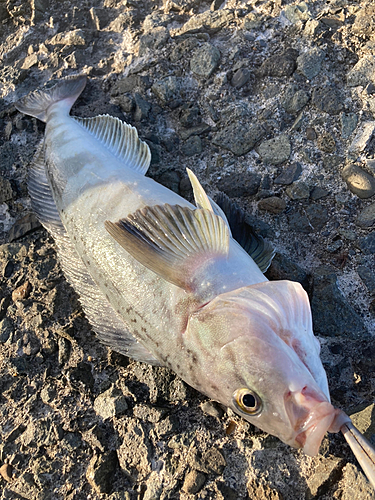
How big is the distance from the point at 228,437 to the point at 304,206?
1848 millimetres

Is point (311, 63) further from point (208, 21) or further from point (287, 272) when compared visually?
point (287, 272)

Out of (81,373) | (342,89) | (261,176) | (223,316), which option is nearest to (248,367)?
(223,316)

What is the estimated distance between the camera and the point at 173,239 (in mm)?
2529

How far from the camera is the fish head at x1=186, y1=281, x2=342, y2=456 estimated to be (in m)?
1.89

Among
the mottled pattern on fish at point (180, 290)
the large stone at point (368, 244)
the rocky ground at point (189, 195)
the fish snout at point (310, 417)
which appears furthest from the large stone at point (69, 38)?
the fish snout at point (310, 417)

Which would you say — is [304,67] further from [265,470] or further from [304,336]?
[265,470]

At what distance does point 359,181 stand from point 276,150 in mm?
741

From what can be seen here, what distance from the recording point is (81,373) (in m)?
3.01

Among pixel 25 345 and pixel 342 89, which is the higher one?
pixel 342 89

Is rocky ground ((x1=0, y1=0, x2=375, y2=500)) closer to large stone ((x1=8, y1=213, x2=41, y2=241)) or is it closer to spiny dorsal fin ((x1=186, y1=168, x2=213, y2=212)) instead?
large stone ((x1=8, y1=213, x2=41, y2=241))

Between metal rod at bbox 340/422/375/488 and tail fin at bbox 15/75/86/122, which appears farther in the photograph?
tail fin at bbox 15/75/86/122

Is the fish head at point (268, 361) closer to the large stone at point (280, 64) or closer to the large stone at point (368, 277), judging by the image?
the large stone at point (368, 277)

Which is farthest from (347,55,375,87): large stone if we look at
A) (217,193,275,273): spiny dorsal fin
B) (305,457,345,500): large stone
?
(305,457,345,500): large stone

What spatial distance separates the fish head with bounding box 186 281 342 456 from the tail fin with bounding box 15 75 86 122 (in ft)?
9.57
